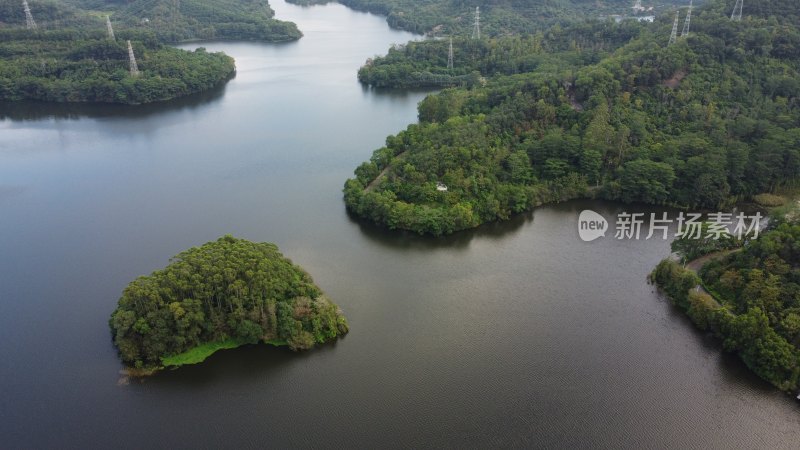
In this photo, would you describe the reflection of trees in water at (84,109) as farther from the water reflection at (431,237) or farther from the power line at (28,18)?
the water reflection at (431,237)

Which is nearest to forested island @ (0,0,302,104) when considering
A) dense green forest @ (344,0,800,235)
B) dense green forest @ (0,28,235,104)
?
dense green forest @ (0,28,235,104)

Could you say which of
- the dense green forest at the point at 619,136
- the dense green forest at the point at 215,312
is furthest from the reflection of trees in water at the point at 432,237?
the dense green forest at the point at 215,312

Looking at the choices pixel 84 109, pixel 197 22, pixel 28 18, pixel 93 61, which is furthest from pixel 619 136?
pixel 28 18

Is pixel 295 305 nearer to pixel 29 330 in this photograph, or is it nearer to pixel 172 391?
pixel 172 391

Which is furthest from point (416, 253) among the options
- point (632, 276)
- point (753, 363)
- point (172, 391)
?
point (753, 363)

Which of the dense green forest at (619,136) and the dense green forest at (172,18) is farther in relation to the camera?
the dense green forest at (172,18)

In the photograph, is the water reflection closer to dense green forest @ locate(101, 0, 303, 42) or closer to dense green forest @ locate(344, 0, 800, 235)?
dense green forest @ locate(344, 0, 800, 235)
